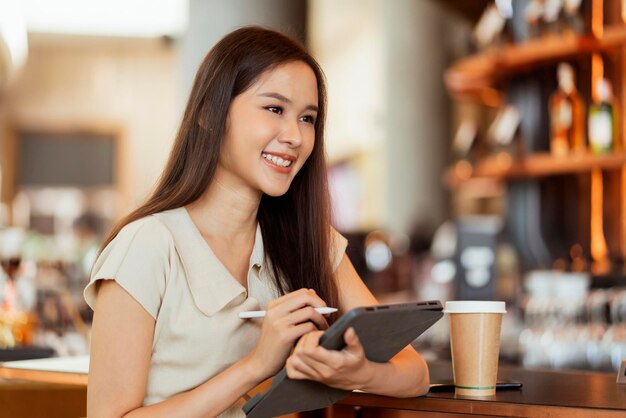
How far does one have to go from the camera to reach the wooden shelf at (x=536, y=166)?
14.6 ft

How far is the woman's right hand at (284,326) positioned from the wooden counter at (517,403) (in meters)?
0.19

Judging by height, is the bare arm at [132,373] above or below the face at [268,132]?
below

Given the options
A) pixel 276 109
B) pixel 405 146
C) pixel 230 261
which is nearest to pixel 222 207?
pixel 230 261

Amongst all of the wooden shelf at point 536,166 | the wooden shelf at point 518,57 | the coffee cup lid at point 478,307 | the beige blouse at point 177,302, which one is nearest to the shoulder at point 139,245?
the beige blouse at point 177,302

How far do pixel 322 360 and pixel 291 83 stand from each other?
0.52m

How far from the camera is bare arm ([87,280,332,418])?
1.41 metres

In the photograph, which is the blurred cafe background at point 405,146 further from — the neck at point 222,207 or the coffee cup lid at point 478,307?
the coffee cup lid at point 478,307

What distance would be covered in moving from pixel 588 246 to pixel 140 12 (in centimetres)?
646

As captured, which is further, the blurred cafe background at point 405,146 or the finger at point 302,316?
the blurred cafe background at point 405,146

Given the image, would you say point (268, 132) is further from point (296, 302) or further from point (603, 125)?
point (603, 125)

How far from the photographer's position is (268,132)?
5.09 ft

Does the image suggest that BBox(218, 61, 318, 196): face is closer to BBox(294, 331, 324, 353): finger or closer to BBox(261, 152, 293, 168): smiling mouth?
BBox(261, 152, 293, 168): smiling mouth

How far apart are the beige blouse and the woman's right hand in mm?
138

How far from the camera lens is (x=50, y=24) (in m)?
11.2
